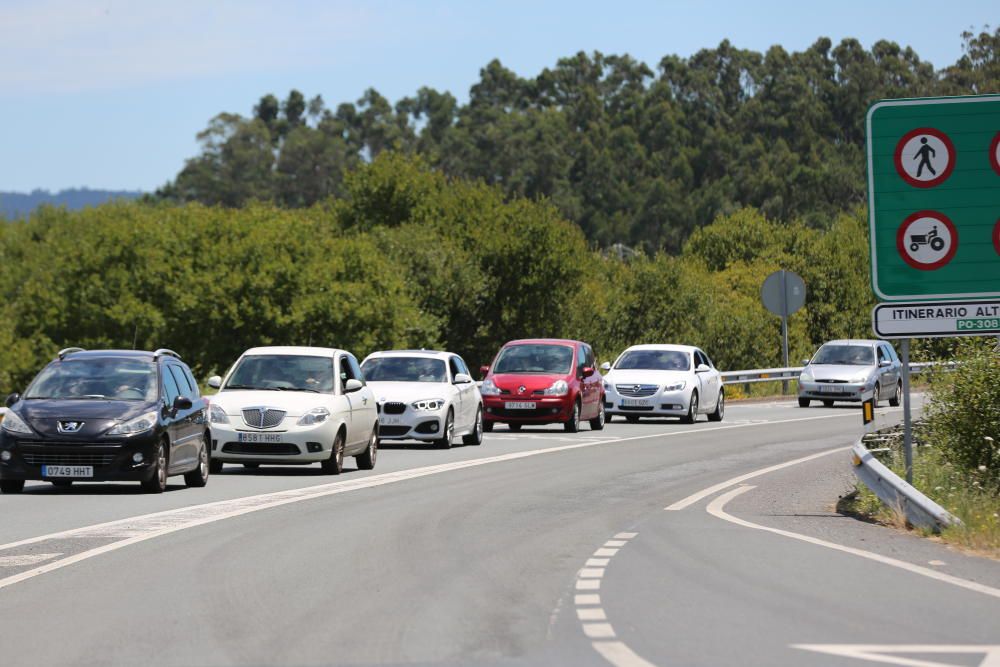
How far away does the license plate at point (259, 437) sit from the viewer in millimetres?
21781

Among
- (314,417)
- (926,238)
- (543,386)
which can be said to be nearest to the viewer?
(926,238)

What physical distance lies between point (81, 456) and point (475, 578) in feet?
26.9

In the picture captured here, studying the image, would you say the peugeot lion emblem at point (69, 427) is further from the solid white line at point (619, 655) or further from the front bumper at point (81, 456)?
the solid white line at point (619, 655)

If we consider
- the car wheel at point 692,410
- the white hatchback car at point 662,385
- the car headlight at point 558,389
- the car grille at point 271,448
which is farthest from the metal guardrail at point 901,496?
the car wheel at point 692,410

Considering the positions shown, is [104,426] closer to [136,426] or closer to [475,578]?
[136,426]

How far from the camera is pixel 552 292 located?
81.4 meters

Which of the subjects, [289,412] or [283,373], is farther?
[283,373]

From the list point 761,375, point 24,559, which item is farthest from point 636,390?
point 24,559

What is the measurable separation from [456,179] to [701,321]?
3182cm

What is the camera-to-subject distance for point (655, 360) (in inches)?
1475

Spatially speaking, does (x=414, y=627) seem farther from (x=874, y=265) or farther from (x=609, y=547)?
(x=874, y=265)

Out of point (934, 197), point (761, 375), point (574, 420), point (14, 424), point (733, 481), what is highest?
point (934, 197)

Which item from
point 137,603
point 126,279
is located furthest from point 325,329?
point 137,603

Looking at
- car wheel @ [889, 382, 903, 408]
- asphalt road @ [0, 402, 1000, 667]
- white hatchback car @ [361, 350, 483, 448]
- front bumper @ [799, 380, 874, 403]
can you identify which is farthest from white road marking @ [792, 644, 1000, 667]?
car wheel @ [889, 382, 903, 408]
